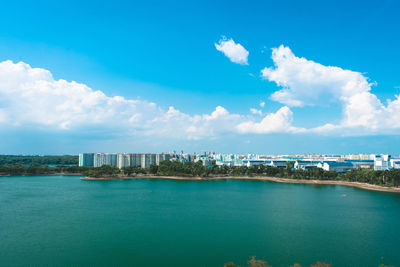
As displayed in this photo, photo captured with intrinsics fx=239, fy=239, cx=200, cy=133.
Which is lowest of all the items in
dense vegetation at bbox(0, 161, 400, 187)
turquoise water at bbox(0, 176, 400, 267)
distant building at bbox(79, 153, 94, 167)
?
turquoise water at bbox(0, 176, 400, 267)

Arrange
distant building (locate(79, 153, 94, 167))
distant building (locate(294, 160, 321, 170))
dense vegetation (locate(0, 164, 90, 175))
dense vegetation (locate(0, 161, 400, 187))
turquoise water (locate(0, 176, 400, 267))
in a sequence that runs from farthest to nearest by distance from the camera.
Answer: distant building (locate(79, 153, 94, 167)) → distant building (locate(294, 160, 321, 170)) → dense vegetation (locate(0, 164, 90, 175)) → dense vegetation (locate(0, 161, 400, 187)) → turquoise water (locate(0, 176, 400, 267))

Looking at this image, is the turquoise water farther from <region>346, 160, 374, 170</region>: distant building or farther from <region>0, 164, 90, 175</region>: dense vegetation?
<region>346, 160, 374, 170</region>: distant building

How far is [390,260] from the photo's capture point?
7324mm

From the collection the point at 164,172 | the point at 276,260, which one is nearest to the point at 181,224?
the point at 276,260

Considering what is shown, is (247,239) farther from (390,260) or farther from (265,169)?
(265,169)

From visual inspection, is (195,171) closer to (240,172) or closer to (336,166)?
(240,172)

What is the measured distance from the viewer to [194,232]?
31.5 ft

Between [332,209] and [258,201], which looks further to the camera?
[258,201]

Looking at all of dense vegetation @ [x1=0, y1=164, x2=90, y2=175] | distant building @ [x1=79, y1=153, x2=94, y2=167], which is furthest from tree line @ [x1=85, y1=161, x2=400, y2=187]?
distant building @ [x1=79, y1=153, x2=94, y2=167]

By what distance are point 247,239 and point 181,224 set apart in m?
A: 3.15

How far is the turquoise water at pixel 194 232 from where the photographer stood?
24.2ft

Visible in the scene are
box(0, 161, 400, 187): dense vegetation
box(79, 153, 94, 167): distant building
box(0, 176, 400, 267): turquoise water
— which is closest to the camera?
box(0, 176, 400, 267): turquoise water

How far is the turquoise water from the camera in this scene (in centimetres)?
738

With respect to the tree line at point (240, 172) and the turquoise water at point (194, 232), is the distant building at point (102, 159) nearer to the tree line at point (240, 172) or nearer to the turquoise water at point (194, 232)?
the tree line at point (240, 172)
